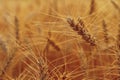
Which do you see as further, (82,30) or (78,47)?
(78,47)

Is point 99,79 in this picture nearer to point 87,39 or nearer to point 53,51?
point 87,39

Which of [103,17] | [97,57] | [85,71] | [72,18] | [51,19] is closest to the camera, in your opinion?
[72,18]

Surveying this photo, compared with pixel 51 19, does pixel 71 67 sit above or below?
below

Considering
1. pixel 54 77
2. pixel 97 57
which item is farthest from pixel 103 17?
pixel 54 77

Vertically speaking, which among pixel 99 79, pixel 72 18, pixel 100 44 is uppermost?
pixel 72 18

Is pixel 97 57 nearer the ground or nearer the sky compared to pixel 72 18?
nearer the ground

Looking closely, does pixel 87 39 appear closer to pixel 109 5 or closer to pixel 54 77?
pixel 54 77

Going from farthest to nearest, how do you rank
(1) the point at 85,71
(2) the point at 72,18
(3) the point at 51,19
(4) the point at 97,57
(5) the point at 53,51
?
(3) the point at 51,19 → (5) the point at 53,51 → (4) the point at 97,57 → (1) the point at 85,71 → (2) the point at 72,18

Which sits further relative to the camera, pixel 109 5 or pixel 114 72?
pixel 109 5

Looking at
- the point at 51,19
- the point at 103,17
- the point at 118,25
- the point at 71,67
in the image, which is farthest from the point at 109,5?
the point at 51,19
